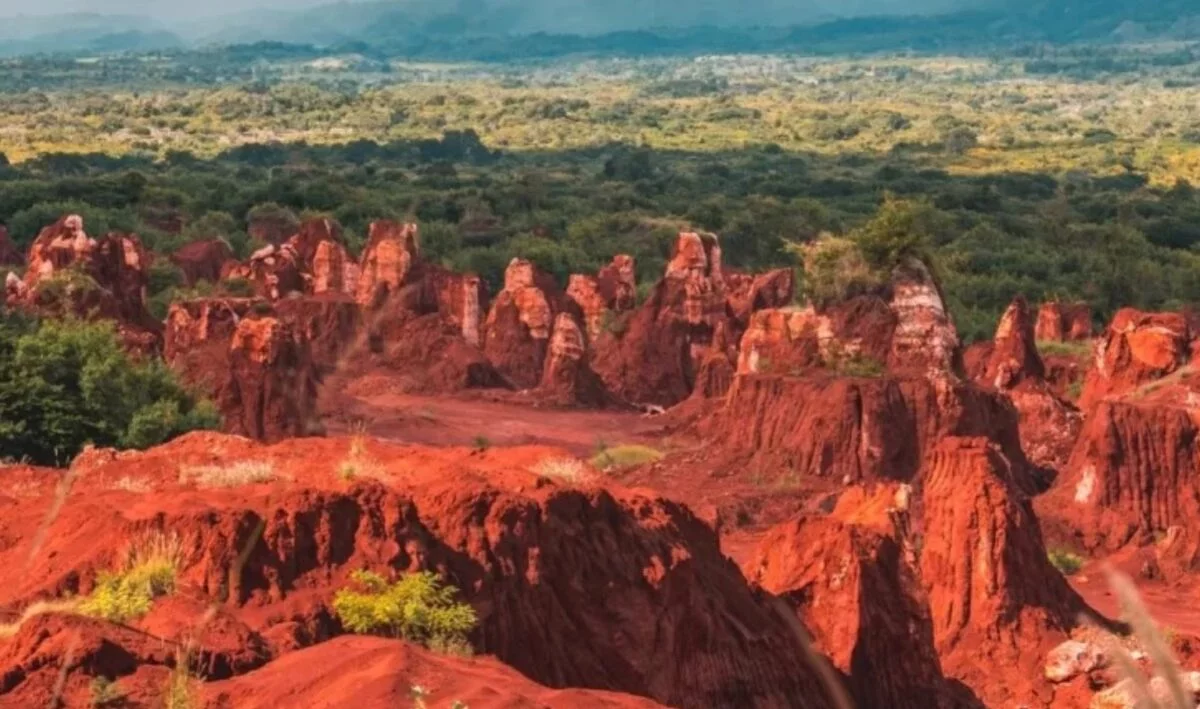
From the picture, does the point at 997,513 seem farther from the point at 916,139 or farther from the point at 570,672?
the point at 916,139

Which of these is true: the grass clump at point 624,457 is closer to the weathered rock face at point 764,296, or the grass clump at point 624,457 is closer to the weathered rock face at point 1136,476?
the weathered rock face at point 1136,476

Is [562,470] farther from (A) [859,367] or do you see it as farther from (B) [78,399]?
(A) [859,367]

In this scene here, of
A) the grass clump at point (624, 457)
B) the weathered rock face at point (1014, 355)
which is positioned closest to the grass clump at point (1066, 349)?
the weathered rock face at point (1014, 355)

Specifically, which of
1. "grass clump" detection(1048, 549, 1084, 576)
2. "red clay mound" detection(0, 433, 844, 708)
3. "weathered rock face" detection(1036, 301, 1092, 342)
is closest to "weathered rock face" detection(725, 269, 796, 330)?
"weathered rock face" detection(1036, 301, 1092, 342)

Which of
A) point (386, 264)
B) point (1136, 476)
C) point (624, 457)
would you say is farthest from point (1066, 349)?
point (1136, 476)

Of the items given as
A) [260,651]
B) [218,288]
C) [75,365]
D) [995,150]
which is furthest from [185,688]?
[995,150]

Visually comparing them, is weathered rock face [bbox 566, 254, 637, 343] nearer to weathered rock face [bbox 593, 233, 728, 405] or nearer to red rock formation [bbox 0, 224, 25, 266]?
weathered rock face [bbox 593, 233, 728, 405]
